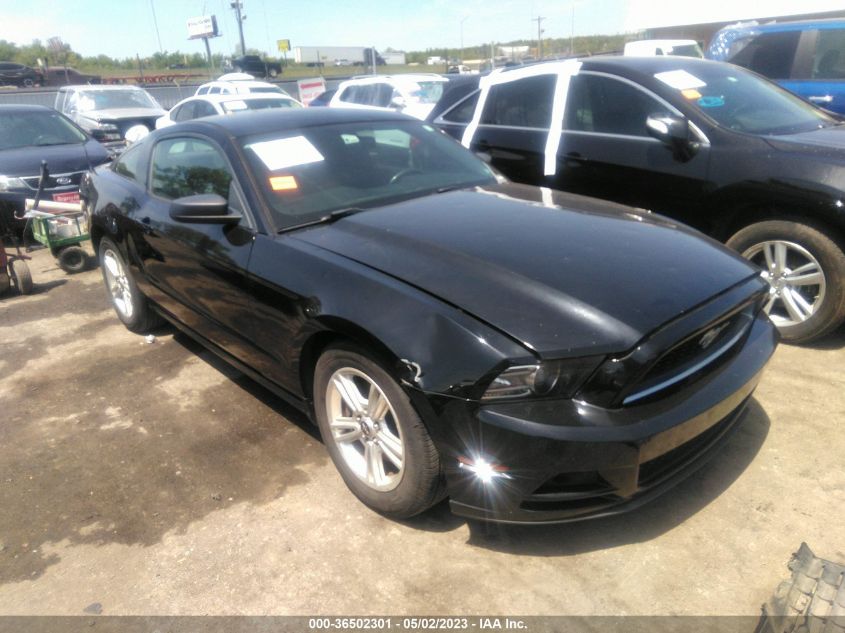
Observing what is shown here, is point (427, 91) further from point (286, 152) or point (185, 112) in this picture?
point (286, 152)

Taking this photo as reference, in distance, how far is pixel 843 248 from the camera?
3.55m

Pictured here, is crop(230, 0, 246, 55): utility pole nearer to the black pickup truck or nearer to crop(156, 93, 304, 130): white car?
the black pickup truck

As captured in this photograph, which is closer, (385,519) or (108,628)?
(108,628)

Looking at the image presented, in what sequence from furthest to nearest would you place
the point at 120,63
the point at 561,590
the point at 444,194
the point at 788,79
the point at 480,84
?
the point at 120,63
the point at 788,79
the point at 480,84
the point at 444,194
the point at 561,590

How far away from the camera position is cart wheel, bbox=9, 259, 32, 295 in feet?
18.9

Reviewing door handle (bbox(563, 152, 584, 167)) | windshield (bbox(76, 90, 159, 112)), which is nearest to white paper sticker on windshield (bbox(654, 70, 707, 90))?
door handle (bbox(563, 152, 584, 167))

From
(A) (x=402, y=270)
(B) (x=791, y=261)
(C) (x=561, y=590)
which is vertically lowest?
(C) (x=561, y=590)

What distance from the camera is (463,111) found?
567cm

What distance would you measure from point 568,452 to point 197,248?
223 centimetres

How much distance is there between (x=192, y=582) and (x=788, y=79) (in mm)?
8542

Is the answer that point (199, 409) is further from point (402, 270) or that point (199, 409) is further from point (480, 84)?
point (480, 84)

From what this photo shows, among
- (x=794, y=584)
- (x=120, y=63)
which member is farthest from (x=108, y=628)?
(x=120, y=63)

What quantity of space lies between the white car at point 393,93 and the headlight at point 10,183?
5936mm

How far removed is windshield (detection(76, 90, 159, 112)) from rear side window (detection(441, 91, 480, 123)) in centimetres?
1050
